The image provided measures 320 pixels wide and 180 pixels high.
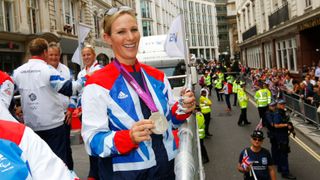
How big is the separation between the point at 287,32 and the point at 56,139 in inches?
841

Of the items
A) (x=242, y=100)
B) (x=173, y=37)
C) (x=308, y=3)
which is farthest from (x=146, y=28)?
(x=173, y=37)

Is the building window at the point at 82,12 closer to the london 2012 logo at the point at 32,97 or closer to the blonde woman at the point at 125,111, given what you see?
the london 2012 logo at the point at 32,97

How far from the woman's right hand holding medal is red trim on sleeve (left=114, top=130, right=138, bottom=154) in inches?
1.9

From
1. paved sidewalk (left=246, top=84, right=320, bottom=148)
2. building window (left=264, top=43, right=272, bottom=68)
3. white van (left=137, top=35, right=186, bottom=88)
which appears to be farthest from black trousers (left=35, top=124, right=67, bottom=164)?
building window (left=264, top=43, right=272, bottom=68)

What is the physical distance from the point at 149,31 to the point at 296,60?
41175 millimetres

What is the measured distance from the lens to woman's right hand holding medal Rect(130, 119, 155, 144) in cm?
188

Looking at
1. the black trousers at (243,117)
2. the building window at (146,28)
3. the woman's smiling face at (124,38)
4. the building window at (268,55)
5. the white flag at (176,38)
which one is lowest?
the black trousers at (243,117)

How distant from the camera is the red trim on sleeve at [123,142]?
1.99 meters

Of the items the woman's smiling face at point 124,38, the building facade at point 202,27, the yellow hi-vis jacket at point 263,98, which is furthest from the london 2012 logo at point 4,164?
the building facade at point 202,27

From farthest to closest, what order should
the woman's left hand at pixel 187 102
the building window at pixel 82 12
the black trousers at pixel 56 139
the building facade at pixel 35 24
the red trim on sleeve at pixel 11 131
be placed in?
the building window at pixel 82 12
the building facade at pixel 35 24
the black trousers at pixel 56 139
the woman's left hand at pixel 187 102
the red trim on sleeve at pixel 11 131

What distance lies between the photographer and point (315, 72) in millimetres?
17828

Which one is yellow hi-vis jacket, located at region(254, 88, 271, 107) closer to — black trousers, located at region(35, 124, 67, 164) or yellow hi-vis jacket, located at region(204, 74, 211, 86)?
black trousers, located at region(35, 124, 67, 164)

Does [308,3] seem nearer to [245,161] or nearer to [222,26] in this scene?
[245,161]

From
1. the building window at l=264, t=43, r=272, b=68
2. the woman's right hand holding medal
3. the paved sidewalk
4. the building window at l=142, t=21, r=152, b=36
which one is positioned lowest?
the paved sidewalk
